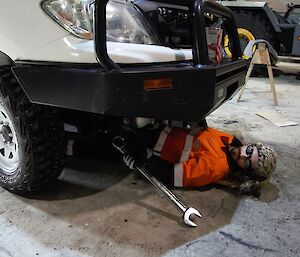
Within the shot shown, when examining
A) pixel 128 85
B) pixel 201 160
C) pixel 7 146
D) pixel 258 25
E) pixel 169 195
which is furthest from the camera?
pixel 258 25

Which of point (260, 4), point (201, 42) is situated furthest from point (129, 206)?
point (260, 4)

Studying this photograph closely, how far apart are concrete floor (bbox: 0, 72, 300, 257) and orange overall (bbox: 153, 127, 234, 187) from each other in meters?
0.10

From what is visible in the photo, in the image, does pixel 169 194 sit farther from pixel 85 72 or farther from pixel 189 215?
pixel 85 72

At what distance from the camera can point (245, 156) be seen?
2045 mm

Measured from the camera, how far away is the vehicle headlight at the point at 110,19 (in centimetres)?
139

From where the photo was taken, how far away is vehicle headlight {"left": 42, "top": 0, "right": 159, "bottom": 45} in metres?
1.39

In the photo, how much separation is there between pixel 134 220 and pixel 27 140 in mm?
667

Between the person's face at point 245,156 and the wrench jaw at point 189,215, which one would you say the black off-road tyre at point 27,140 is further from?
the person's face at point 245,156

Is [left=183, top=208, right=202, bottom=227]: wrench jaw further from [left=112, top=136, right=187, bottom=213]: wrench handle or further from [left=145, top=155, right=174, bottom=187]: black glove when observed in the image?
[left=145, top=155, right=174, bottom=187]: black glove

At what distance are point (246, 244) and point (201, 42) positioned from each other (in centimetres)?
94

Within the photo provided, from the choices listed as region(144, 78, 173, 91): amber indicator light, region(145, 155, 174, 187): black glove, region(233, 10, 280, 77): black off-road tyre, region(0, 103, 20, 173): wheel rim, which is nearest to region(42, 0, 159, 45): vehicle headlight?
region(144, 78, 173, 91): amber indicator light

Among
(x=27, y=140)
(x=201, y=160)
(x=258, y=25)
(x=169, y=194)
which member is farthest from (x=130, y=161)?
(x=258, y=25)

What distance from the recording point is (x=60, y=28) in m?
1.38

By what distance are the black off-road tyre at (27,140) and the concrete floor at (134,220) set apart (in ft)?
0.46
